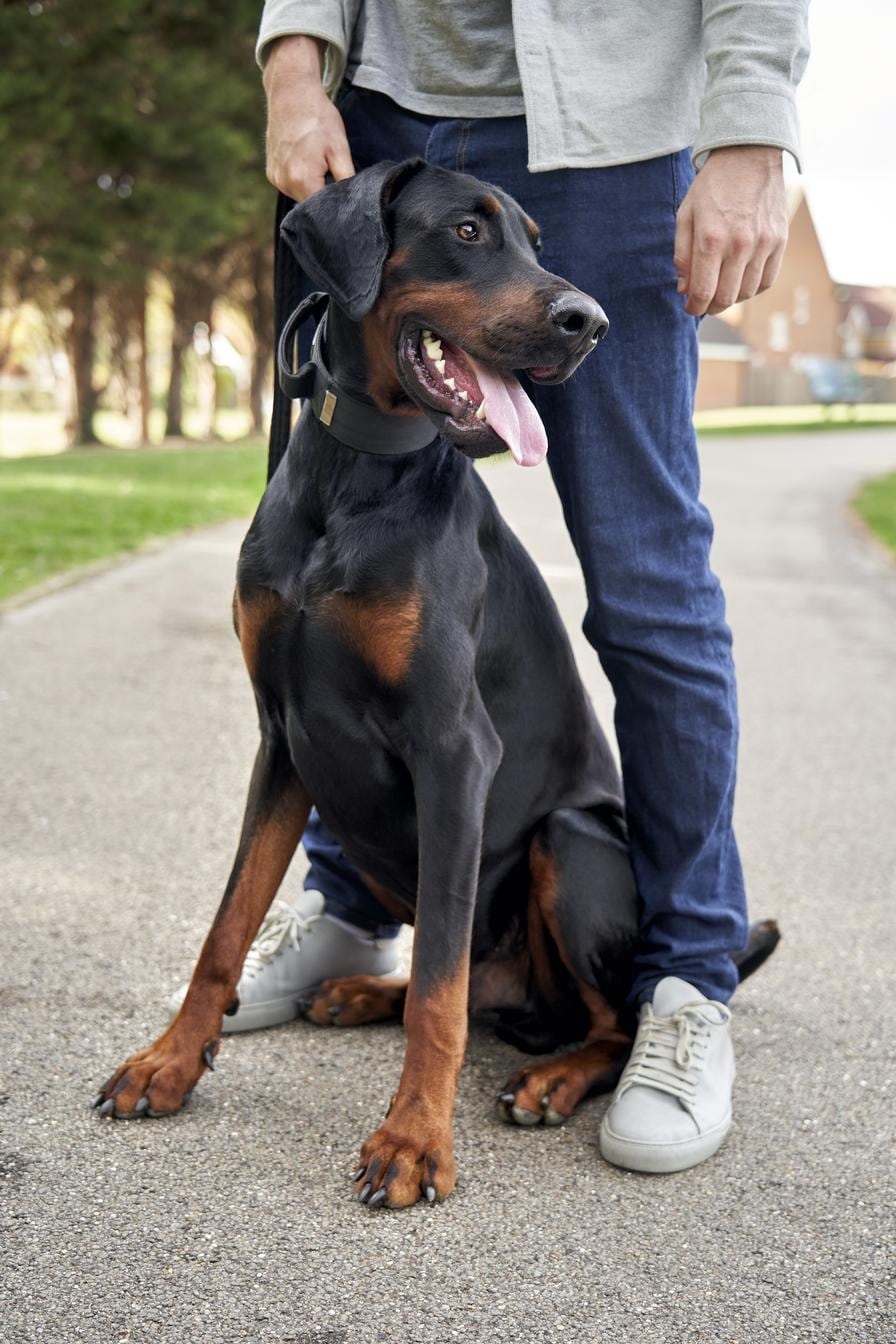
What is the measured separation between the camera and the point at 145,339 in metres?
31.6

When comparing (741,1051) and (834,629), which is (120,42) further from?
(741,1051)

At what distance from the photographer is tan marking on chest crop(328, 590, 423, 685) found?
2.44 meters

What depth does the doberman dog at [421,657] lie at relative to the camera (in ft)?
7.87

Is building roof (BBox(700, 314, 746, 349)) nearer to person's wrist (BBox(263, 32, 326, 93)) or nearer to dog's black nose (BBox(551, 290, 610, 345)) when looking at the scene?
person's wrist (BBox(263, 32, 326, 93))

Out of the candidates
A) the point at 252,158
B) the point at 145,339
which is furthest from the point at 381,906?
the point at 145,339

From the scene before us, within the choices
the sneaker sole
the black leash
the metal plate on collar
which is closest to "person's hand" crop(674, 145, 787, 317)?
the metal plate on collar

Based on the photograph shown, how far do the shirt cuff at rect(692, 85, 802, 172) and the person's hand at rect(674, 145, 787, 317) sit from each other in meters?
0.02

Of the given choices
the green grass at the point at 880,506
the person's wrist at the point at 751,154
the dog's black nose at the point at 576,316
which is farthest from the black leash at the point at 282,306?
the green grass at the point at 880,506

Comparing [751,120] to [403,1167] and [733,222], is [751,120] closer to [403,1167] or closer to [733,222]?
[733,222]

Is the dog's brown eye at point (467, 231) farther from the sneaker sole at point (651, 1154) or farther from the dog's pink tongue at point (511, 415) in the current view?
the sneaker sole at point (651, 1154)

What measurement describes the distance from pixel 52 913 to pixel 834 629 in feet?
21.0

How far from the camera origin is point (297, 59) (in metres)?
2.74

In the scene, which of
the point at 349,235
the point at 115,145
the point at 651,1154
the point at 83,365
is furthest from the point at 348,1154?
the point at 83,365

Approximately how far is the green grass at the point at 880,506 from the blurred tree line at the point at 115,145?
1179 centimetres
